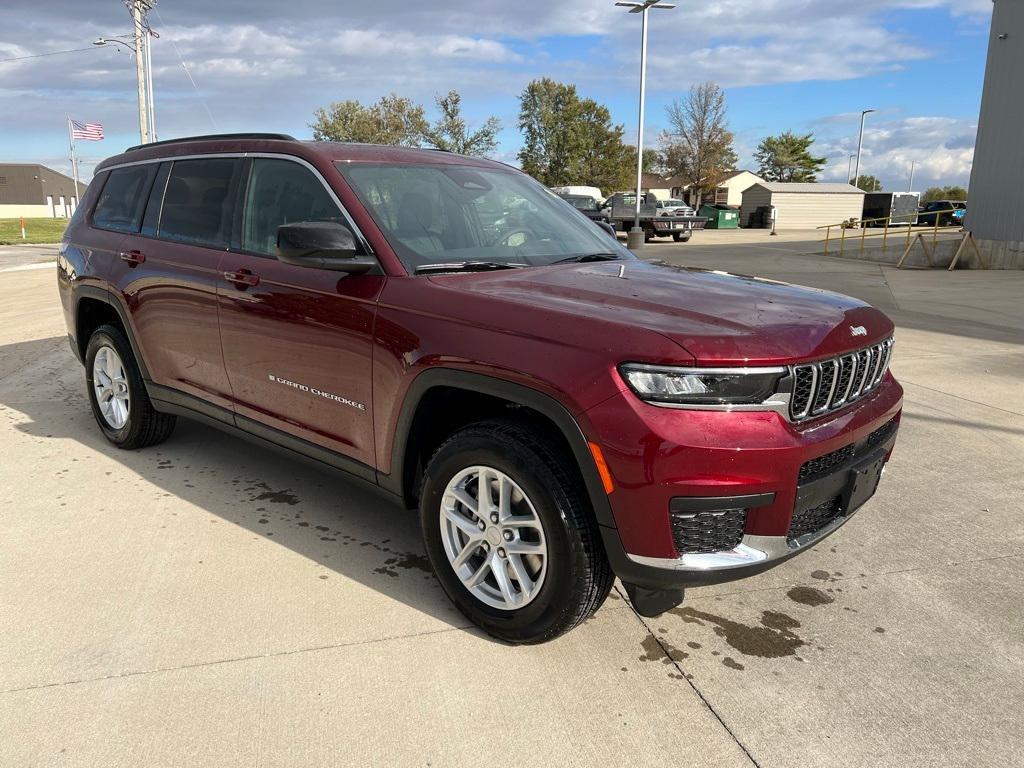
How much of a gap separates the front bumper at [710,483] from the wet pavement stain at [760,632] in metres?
0.52

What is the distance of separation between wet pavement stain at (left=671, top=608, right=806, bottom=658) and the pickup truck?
27.1 meters

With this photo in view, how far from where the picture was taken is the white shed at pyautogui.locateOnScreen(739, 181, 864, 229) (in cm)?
5275

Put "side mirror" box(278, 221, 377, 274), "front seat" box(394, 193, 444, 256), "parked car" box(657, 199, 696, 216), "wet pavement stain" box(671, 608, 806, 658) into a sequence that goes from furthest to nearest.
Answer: "parked car" box(657, 199, 696, 216) → "front seat" box(394, 193, 444, 256) → "side mirror" box(278, 221, 377, 274) → "wet pavement stain" box(671, 608, 806, 658)

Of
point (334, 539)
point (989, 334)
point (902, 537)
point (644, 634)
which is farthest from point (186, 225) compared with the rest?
point (989, 334)

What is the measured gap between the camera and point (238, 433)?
407 cm

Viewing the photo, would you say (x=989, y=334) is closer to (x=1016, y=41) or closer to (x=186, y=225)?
(x=186, y=225)

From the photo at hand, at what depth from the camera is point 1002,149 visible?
18469 millimetres

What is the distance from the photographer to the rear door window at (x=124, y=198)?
4676 mm

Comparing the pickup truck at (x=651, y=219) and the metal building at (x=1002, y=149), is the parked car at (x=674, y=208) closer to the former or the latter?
the pickup truck at (x=651, y=219)

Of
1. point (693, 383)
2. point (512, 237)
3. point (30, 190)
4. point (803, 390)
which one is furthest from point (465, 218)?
point (30, 190)

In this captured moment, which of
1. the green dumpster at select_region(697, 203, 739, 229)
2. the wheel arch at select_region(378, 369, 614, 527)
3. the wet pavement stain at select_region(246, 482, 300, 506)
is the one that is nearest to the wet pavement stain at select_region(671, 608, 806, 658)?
the wheel arch at select_region(378, 369, 614, 527)

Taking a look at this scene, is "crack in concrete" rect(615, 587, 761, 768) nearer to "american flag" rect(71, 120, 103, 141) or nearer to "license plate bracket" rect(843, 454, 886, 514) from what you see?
"license plate bracket" rect(843, 454, 886, 514)

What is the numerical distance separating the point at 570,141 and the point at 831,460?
66.8 meters

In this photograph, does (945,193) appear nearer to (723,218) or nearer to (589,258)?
(723,218)
